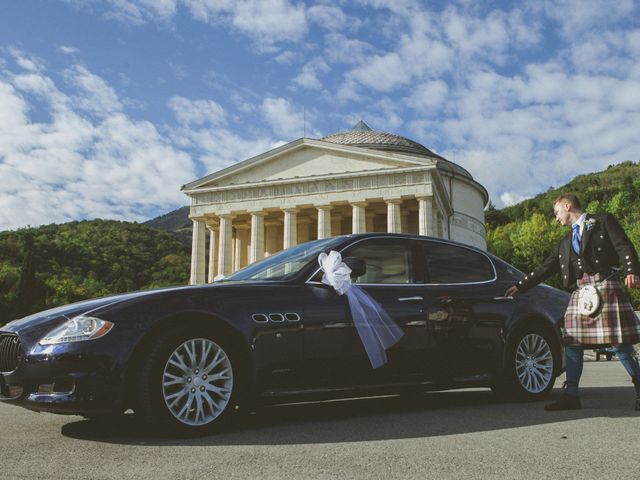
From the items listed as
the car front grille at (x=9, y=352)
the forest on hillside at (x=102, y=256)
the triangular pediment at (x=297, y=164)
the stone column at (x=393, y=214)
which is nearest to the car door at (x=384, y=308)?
the car front grille at (x=9, y=352)

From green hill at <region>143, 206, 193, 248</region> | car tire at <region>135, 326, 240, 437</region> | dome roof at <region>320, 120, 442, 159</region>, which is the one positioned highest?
green hill at <region>143, 206, 193, 248</region>

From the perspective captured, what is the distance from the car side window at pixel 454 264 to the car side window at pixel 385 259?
24 centimetres

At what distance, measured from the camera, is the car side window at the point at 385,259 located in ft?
18.9

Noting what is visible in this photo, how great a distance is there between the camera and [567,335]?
610cm

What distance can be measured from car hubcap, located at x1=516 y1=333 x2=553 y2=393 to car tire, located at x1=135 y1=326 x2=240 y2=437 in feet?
10.7

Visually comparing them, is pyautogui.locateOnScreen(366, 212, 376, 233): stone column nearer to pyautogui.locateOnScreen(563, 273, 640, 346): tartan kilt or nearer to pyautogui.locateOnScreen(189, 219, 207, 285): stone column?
pyautogui.locateOnScreen(189, 219, 207, 285): stone column

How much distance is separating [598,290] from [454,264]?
1368 millimetres

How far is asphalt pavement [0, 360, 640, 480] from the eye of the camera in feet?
11.0

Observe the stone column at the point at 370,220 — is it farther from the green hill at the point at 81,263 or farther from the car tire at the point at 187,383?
the car tire at the point at 187,383

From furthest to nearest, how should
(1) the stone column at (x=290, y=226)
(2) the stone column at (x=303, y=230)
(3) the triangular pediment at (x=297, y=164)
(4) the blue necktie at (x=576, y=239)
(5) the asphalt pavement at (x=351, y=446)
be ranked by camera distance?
(2) the stone column at (x=303, y=230), (1) the stone column at (x=290, y=226), (3) the triangular pediment at (x=297, y=164), (4) the blue necktie at (x=576, y=239), (5) the asphalt pavement at (x=351, y=446)

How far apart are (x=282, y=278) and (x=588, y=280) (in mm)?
2979

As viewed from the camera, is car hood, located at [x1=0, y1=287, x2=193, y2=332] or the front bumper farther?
car hood, located at [x1=0, y1=287, x2=193, y2=332]

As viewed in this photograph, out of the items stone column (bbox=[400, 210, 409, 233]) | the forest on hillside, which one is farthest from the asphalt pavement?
the forest on hillside

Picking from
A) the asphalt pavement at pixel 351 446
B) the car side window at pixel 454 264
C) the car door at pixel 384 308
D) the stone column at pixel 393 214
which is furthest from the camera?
the stone column at pixel 393 214
